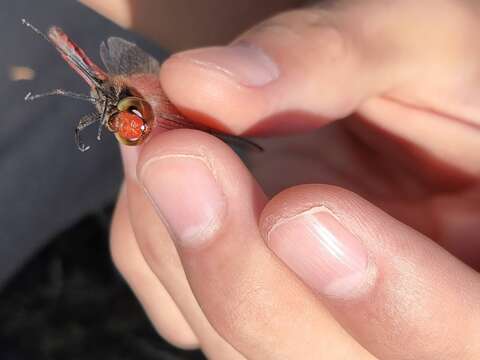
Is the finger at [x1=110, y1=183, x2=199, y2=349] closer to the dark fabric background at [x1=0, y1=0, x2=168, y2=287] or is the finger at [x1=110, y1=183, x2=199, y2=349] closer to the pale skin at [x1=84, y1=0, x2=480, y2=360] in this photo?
the pale skin at [x1=84, y1=0, x2=480, y2=360]

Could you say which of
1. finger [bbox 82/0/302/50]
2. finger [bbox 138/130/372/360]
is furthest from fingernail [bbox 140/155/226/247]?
finger [bbox 82/0/302/50]

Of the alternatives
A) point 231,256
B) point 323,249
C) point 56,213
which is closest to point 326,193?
point 323,249

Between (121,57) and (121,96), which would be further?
(121,57)

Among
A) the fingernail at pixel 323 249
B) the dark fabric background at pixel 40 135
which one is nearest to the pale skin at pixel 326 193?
the fingernail at pixel 323 249

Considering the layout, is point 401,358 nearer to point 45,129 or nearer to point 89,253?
point 45,129

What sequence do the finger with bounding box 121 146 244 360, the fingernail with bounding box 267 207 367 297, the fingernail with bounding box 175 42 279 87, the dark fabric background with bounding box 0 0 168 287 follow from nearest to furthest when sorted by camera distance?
the fingernail with bounding box 267 207 367 297 → the fingernail with bounding box 175 42 279 87 → the finger with bounding box 121 146 244 360 → the dark fabric background with bounding box 0 0 168 287

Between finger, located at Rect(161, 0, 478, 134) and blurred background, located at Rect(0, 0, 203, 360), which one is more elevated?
finger, located at Rect(161, 0, 478, 134)

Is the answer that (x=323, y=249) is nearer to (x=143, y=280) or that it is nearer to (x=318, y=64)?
(x=318, y=64)
